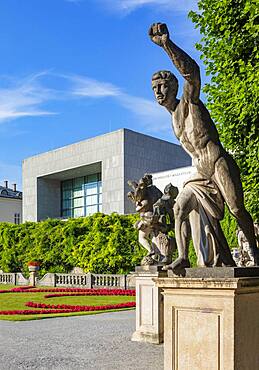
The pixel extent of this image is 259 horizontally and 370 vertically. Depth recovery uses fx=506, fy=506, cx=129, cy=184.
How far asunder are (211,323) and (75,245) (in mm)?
30186

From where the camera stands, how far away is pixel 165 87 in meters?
5.47

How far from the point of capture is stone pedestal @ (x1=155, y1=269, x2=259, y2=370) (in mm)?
4594

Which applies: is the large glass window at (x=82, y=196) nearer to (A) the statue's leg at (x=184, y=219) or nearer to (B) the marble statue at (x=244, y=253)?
(B) the marble statue at (x=244, y=253)

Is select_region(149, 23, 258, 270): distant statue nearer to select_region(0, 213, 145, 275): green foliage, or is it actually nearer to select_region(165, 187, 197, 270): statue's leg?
select_region(165, 187, 197, 270): statue's leg

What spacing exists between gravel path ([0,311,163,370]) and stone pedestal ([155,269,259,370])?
9.08ft

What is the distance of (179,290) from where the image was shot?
4.99m

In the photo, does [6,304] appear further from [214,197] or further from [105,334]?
[214,197]

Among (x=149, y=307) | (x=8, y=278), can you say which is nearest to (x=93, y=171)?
(x=8, y=278)

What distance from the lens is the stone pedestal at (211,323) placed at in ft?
15.1

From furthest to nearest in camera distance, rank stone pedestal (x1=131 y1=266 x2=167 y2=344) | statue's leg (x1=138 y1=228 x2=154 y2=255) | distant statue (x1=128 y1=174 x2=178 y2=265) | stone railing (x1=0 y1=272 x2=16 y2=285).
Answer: stone railing (x1=0 y1=272 x2=16 y2=285) < statue's leg (x1=138 y1=228 x2=154 y2=255) < distant statue (x1=128 y1=174 x2=178 y2=265) < stone pedestal (x1=131 y1=266 x2=167 y2=344)

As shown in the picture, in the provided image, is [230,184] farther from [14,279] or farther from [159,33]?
[14,279]

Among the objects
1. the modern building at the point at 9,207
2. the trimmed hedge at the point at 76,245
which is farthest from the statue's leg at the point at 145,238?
the modern building at the point at 9,207

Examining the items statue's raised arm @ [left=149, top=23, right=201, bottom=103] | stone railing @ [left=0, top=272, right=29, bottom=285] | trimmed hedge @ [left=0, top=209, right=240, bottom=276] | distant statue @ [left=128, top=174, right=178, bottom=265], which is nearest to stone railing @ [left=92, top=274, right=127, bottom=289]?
trimmed hedge @ [left=0, top=209, right=240, bottom=276]

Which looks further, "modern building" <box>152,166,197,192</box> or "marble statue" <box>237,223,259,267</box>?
"modern building" <box>152,166,197,192</box>
